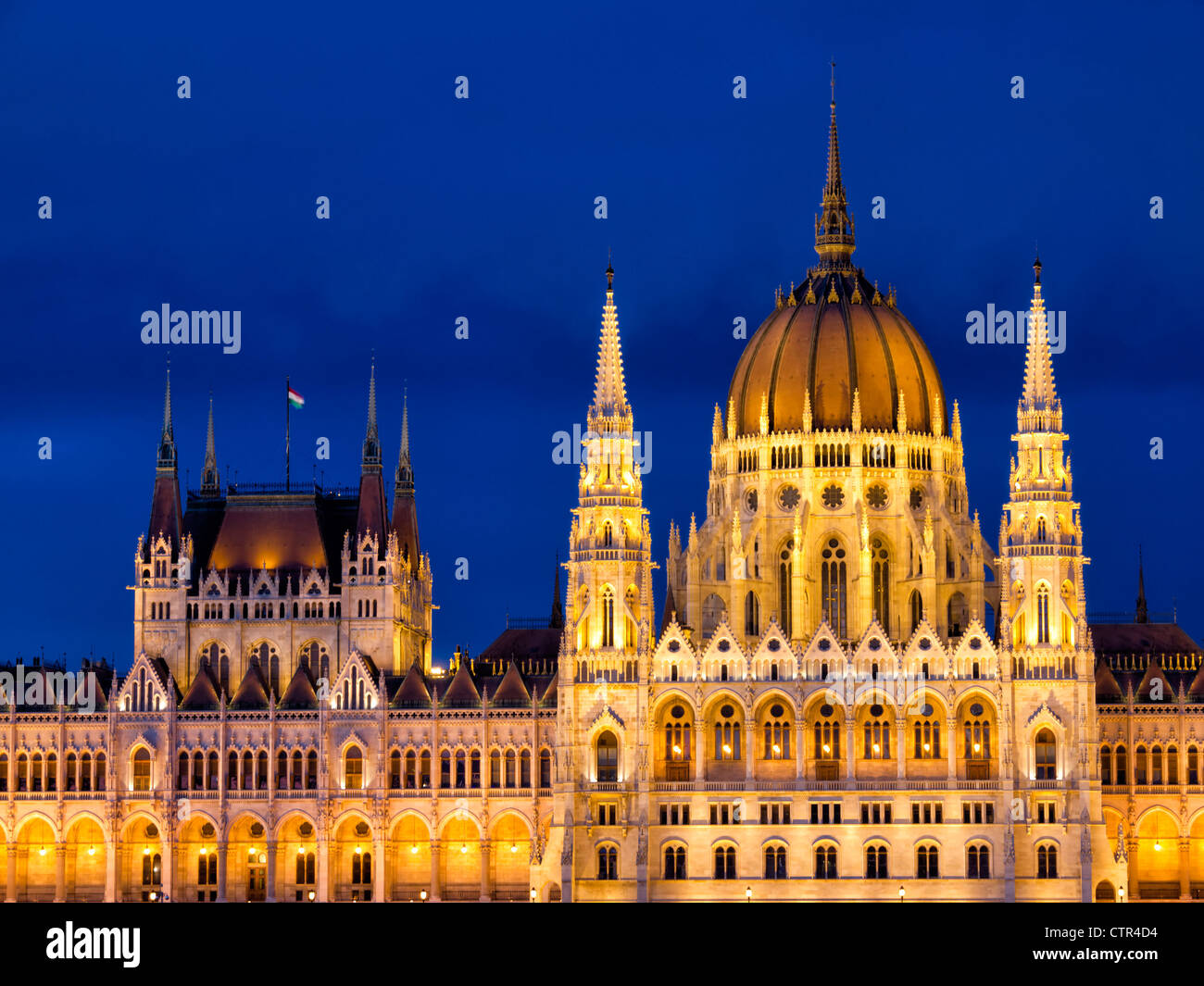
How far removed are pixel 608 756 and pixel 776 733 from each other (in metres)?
10.1

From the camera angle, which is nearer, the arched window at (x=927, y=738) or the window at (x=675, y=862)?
the window at (x=675, y=862)

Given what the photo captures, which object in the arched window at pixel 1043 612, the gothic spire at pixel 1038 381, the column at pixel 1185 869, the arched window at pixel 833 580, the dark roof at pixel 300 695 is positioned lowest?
the column at pixel 1185 869

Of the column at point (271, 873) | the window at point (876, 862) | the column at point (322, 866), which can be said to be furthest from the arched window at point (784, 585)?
the column at point (271, 873)

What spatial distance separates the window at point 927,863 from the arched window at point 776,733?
979 cm

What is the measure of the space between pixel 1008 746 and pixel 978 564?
22410mm

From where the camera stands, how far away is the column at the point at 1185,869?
607ft

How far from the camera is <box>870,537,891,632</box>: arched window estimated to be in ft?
653

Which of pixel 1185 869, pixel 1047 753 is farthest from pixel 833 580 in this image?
pixel 1185 869

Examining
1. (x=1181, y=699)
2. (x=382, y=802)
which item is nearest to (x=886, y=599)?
(x=1181, y=699)

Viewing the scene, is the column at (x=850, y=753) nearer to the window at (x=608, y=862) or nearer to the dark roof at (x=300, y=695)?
the window at (x=608, y=862)

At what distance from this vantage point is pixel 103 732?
194750 millimetres

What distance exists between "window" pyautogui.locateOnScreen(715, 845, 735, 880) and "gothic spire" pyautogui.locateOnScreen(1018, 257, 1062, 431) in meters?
31.0
